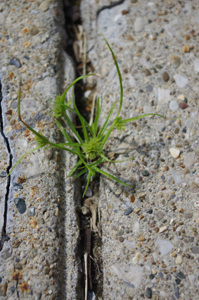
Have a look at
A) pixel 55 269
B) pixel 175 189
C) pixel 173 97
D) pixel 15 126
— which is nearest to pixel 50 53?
pixel 15 126

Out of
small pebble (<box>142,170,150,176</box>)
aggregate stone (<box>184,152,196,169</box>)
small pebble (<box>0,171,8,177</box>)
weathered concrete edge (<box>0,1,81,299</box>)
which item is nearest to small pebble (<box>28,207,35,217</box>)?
weathered concrete edge (<box>0,1,81,299</box>)

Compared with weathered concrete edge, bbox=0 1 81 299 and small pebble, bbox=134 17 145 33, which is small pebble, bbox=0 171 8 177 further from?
small pebble, bbox=134 17 145 33

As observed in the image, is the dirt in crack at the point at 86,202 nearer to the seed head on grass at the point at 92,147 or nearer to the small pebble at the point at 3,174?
the seed head on grass at the point at 92,147

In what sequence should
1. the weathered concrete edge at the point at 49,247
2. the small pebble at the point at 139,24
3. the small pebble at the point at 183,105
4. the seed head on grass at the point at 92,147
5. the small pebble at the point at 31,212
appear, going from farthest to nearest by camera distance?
the small pebble at the point at 139,24
the small pebble at the point at 183,105
the seed head on grass at the point at 92,147
the small pebble at the point at 31,212
the weathered concrete edge at the point at 49,247

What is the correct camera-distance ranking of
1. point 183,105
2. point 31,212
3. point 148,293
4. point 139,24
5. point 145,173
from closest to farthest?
point 148,293 → point 31,212 → point 145,173 → point 183,105 → point 139,24

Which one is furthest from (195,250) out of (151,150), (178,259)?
(151,150)

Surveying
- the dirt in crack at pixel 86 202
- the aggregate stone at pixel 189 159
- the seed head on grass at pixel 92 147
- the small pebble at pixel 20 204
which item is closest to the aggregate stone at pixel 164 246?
the dirt in crack at pixel 86 202

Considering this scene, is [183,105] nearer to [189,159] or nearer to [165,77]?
[165,77]
